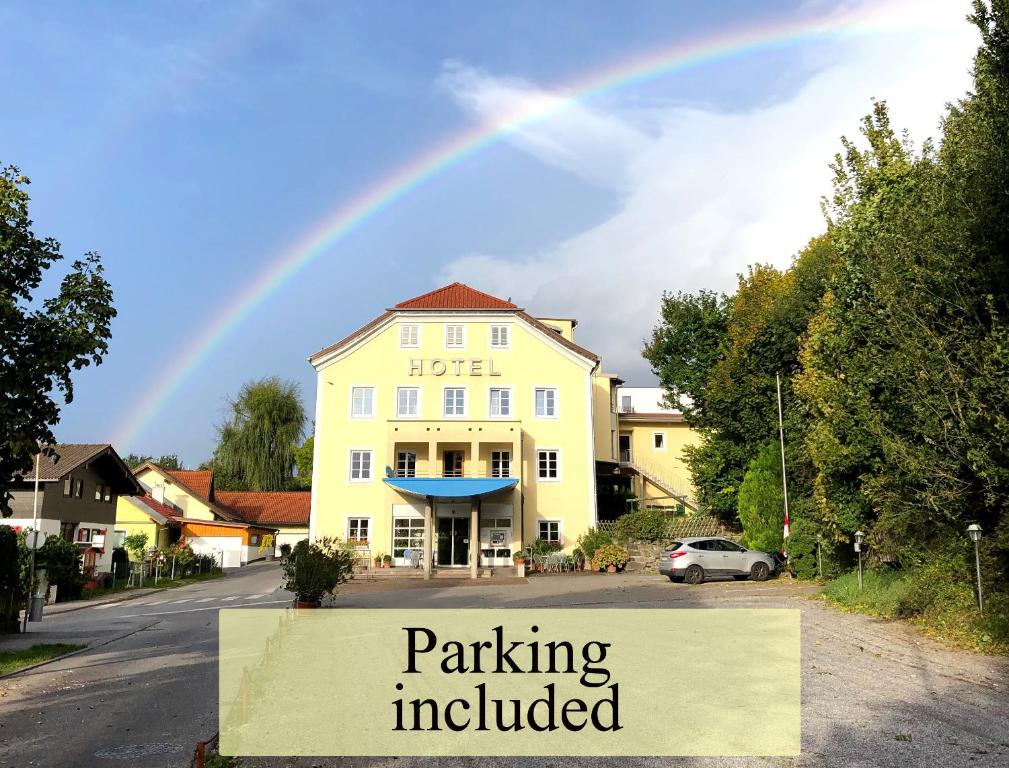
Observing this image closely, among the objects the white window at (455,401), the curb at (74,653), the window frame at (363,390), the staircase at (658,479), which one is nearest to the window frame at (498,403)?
the white window at (455,401)

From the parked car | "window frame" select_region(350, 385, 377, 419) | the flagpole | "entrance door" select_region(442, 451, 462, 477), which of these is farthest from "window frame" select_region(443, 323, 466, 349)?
the parked car

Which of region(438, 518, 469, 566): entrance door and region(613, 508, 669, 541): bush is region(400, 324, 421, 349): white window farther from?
region(613, 508, 669, 541): bush

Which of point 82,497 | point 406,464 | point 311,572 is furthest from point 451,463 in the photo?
point 311,572

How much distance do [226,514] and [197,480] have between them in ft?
10.9

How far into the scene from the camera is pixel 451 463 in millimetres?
38438

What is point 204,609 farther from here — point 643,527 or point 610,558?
point 643,527

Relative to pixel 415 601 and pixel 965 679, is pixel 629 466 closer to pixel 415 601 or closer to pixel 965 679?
pixel 415 601

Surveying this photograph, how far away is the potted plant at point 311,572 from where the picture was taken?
16344 millimetres

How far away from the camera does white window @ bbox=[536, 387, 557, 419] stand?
126 ft

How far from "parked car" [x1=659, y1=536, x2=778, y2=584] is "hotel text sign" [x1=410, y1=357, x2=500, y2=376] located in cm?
1410

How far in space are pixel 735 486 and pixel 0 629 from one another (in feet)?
90.3

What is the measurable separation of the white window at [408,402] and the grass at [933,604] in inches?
856

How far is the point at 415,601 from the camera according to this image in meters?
23.1

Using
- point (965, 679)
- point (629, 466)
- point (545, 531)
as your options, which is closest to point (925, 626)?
point (965, 679)
